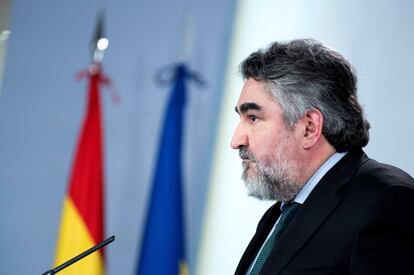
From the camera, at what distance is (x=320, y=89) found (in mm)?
1718

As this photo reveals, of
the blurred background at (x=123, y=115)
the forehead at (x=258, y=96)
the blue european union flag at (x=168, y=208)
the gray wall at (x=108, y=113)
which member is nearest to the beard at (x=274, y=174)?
the forehead at (x=258, y=96)

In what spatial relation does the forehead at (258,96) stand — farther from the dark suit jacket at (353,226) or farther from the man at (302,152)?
the dark suit jacket at (353,226)

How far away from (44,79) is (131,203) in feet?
2.78

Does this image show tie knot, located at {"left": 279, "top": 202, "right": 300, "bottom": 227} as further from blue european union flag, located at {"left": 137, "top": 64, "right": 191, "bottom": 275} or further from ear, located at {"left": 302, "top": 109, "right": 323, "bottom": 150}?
blue european union flag, located at {"left": 137, "top": 64, "right": 191, "bottom": 275}

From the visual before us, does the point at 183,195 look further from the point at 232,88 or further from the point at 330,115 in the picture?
the point at 330,115

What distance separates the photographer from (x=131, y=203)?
337 cm

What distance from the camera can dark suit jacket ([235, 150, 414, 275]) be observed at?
135 centimetres

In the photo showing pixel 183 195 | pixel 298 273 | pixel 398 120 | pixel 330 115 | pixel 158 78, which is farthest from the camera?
pixel 158 78

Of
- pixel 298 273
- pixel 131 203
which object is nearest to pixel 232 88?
pixel 131 203

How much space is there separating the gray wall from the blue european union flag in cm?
28

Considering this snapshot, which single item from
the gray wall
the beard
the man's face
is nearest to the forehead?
the man's face

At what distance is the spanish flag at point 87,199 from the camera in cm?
295

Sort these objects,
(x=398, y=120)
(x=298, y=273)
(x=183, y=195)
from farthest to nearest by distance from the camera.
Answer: (x=183, y=195), (x=398, y=120), (x=298, y=273)

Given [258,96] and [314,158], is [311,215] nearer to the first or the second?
[314,158]
